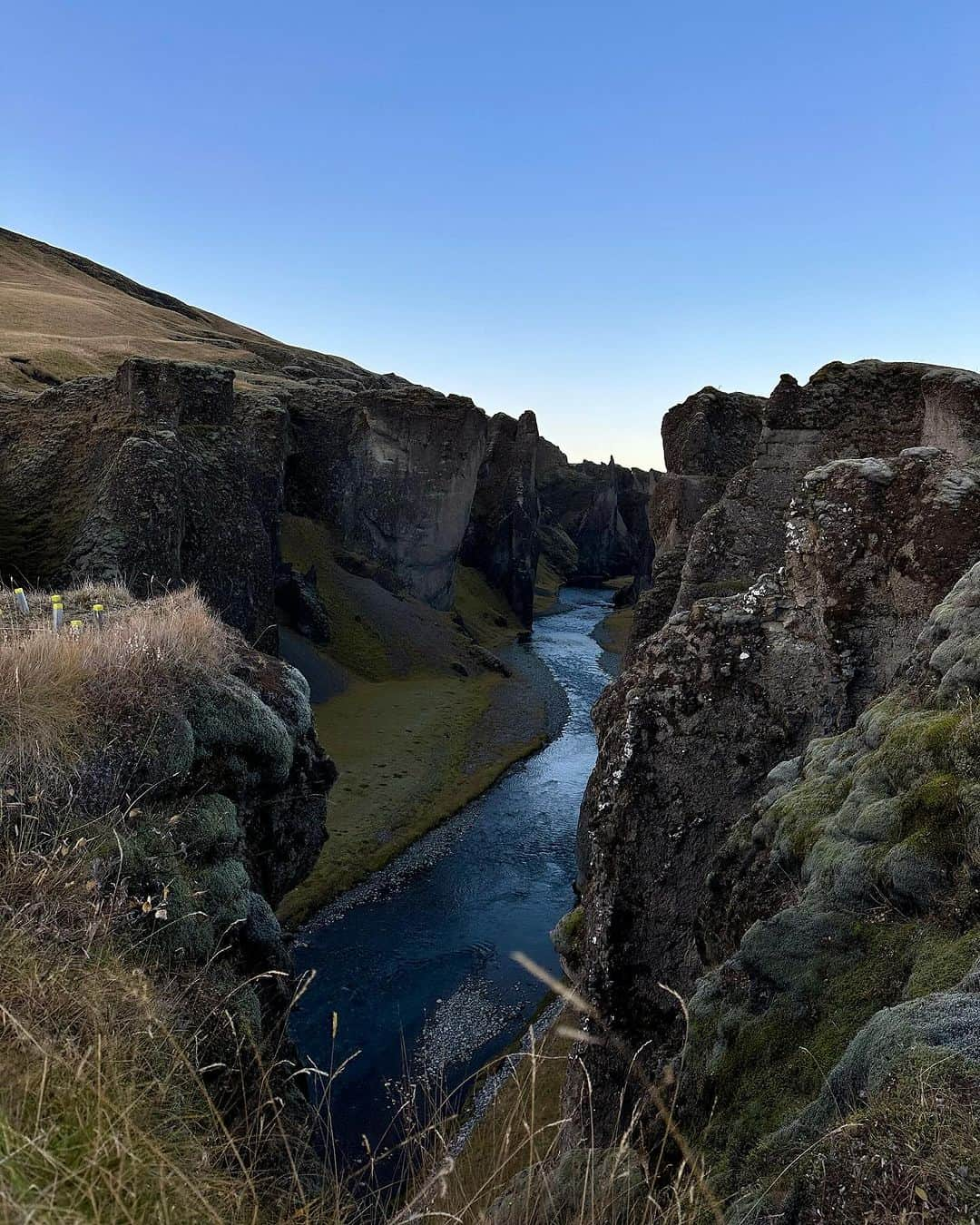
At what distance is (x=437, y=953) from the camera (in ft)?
83.4

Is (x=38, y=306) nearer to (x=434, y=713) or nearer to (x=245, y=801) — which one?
(x=434, y=713)

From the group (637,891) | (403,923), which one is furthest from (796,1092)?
(403,923)

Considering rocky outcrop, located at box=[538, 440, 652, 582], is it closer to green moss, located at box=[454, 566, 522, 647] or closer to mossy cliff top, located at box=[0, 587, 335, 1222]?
green moss, located at box=[454, 566, 522, 647]

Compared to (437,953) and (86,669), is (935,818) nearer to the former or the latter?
(86,669)

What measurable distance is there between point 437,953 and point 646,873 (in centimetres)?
1578

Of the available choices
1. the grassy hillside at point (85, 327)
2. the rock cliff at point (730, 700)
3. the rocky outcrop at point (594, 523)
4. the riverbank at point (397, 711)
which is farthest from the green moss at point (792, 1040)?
the rocky outcrop at point (594, 523)

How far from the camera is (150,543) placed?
99.7 feet

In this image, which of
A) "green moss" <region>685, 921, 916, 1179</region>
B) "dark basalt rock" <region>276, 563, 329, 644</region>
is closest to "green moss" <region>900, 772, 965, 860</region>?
"green moss" <region>685, 921, 916, 1179</region>

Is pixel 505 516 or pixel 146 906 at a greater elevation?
pixel 505 516

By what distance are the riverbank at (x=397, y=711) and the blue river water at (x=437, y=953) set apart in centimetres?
133

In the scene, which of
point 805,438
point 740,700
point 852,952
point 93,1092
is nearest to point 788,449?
point 805,438

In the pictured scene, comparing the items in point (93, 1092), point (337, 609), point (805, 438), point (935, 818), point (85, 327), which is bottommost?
point (337, 609)

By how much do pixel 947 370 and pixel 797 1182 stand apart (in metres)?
19.0

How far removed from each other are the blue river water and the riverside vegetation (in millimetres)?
2380
